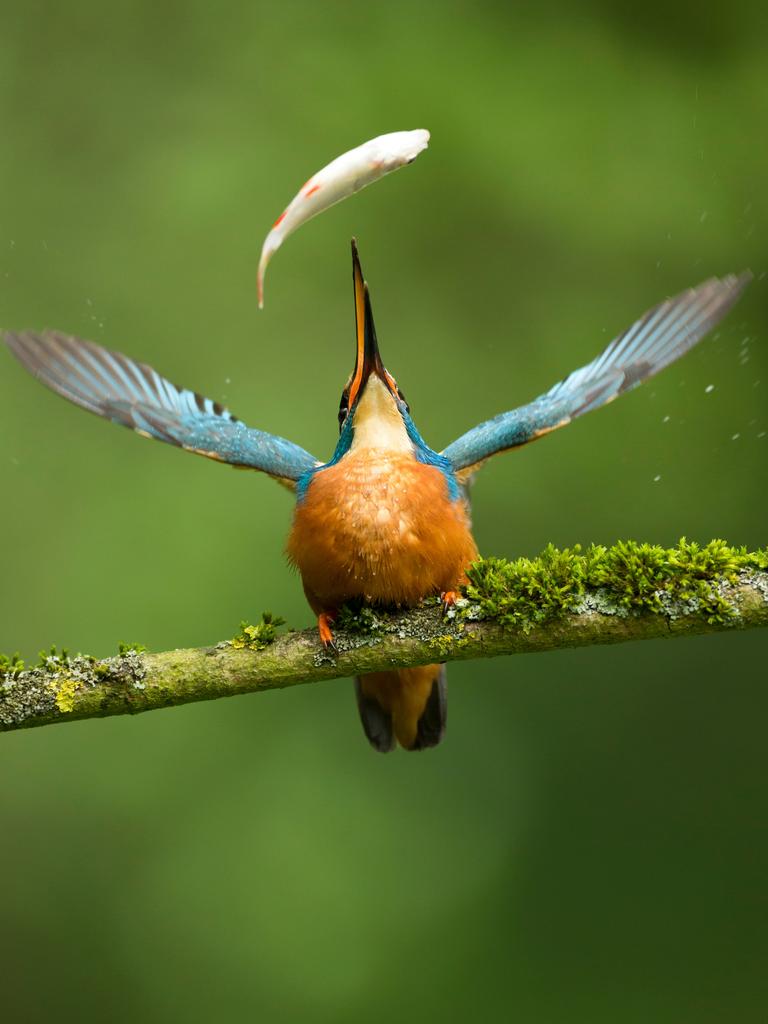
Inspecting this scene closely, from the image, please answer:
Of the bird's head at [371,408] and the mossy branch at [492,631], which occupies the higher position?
the bird's head at [371,408]

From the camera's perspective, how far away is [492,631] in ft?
9.30

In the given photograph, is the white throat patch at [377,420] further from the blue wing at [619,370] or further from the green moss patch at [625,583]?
the green moss patch at [625,583]

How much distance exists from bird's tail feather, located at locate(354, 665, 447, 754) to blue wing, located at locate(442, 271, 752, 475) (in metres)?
0.71

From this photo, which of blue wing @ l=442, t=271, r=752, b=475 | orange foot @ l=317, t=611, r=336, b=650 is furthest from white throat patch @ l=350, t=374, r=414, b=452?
orange foot @ l=317, t=611, r=336, b=650

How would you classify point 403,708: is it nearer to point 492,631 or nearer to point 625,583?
point 492,631

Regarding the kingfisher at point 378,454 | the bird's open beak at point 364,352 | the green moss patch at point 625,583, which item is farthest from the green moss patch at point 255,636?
the bird's open beak at point 364,352

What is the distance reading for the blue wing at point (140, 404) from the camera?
372cm

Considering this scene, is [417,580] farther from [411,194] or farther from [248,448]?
[411,194]

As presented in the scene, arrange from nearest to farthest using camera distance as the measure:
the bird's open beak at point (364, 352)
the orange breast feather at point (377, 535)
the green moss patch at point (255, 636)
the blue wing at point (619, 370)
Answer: the green moss patch at point (255, 636) → the orange breast feather at point (377, 535) → the bird's open beak at point (364, 352) → the blue wing at point (619, 370)

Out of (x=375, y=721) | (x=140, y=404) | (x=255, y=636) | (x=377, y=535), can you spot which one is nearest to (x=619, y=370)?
(x=377, y=535)

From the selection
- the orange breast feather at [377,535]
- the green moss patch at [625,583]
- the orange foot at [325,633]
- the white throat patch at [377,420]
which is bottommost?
the green moss patch at [625,583]

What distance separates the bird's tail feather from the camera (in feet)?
12.8

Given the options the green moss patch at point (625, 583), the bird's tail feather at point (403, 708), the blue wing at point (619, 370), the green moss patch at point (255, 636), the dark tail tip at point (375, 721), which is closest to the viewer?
the green moss patch at point (625, 583)

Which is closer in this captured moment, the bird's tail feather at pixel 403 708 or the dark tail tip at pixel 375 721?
the bird's tail feather at pixel 403 708
